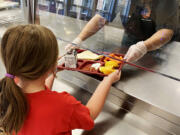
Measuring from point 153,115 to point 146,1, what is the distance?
0.53 meters

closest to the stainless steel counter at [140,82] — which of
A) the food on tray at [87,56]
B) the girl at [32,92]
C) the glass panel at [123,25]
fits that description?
the glass panel at [123,25]

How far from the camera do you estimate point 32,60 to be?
439 mm

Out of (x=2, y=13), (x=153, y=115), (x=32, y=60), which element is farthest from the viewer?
(x=2, y=13)

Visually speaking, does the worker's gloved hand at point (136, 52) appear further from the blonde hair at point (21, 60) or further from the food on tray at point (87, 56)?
the blonde hair at point (21, 60)

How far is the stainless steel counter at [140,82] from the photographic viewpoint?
0.68 m

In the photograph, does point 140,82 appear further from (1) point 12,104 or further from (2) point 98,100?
(1) point 12,104

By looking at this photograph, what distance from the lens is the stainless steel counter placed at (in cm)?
68

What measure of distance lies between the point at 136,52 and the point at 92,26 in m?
0.29

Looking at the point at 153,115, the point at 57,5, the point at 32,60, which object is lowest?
the point at 153,115

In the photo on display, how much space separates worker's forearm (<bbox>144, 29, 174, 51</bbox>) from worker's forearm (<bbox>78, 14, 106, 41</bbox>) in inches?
10.8

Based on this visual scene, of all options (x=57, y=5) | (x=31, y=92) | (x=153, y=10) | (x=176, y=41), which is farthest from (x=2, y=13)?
(x=176, y=41)

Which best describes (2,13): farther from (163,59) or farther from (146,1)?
(163,59)

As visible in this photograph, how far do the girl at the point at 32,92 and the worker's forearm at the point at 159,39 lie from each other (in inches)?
17.9

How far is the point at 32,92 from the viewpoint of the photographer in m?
0.51
